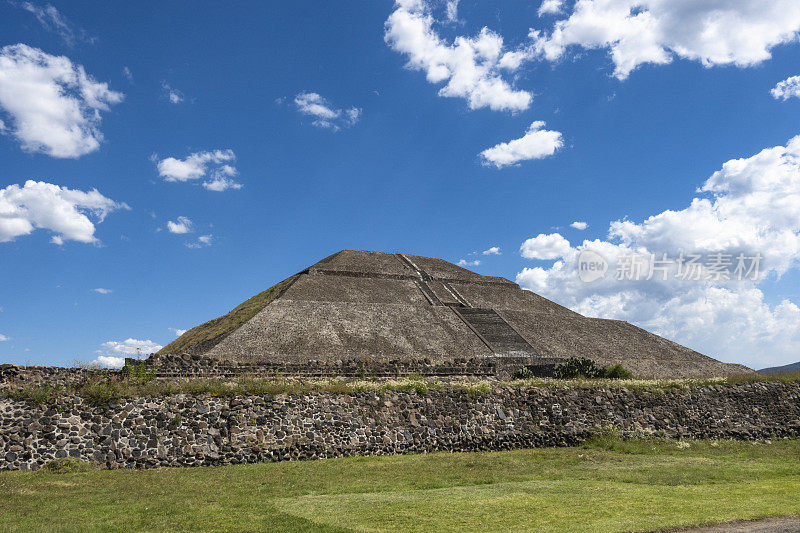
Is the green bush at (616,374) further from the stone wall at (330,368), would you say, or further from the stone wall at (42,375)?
the stone wall at (42,375)

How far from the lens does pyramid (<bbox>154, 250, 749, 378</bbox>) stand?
1355 inches

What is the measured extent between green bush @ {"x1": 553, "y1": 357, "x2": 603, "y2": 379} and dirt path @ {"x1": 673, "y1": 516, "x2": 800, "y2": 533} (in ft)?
68.4

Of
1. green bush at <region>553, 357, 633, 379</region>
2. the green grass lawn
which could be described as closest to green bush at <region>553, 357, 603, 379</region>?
green bush at <region>553, 357, 633, 379</region>

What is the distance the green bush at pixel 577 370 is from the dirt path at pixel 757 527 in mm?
20848

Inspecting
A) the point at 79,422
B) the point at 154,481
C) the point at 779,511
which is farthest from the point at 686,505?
the point at 79,422

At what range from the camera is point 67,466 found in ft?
47.3

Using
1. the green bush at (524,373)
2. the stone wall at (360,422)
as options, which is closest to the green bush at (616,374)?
the green bush at (524,373)

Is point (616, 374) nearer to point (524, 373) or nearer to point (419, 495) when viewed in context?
point (524, 373)

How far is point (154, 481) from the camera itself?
526 inches

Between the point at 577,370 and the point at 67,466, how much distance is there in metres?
25.8

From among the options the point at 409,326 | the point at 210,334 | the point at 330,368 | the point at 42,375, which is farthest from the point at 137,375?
the point at 409,326

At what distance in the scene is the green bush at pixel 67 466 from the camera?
14258 mm

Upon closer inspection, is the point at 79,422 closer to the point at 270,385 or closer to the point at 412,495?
the point at 270,385

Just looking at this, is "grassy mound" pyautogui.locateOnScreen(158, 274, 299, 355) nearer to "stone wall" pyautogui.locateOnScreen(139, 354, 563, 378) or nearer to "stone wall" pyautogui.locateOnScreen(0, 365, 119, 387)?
"stone wall" pyautogui.locateOnScreen(139, 354, 563, 378)
